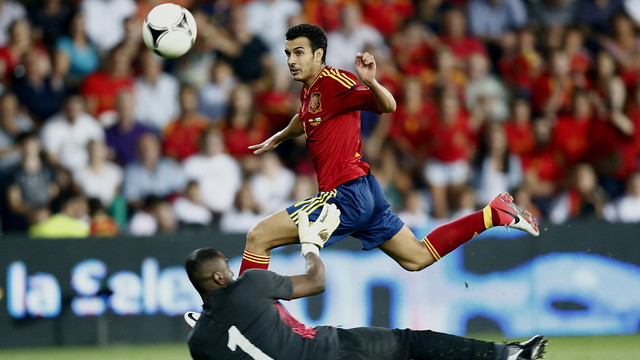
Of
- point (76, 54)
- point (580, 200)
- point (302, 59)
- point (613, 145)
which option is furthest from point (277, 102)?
point (302, 59)

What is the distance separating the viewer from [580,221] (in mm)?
10109

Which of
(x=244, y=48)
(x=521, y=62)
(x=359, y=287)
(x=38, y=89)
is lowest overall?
(x=359, y=287)

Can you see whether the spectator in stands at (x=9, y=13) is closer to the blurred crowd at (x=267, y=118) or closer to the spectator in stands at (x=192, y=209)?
the blurred crowd at (x=267, y=118)

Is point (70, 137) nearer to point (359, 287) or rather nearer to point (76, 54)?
point (76, 54)

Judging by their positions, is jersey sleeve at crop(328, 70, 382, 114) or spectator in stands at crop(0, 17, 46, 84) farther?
spectator in stands at crop(0, 17, 46, 84)

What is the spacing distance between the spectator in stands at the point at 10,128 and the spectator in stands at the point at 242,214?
2240 mm

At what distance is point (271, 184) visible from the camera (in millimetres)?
10930

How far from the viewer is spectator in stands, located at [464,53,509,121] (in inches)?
472

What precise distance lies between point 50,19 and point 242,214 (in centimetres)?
344

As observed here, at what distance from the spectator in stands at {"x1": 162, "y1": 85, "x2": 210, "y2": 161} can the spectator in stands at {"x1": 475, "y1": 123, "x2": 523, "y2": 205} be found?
3.03 meters

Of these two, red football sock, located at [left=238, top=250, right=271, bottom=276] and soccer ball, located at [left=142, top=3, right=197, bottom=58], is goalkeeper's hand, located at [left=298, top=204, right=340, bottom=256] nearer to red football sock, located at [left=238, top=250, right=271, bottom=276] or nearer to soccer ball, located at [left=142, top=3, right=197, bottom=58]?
red football sock, located at [left=238, top=250, right=271, bottom=276]

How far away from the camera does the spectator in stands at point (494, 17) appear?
13.0 meters

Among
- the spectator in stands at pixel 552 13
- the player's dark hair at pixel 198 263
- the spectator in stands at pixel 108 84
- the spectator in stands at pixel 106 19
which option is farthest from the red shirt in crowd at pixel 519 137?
the player's dark hair at pixel 198 263

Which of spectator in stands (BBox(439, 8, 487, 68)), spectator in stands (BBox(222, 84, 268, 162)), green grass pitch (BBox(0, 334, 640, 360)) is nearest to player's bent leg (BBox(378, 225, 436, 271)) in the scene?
green grass pitch (BBox(0, 334, 640, 360))
